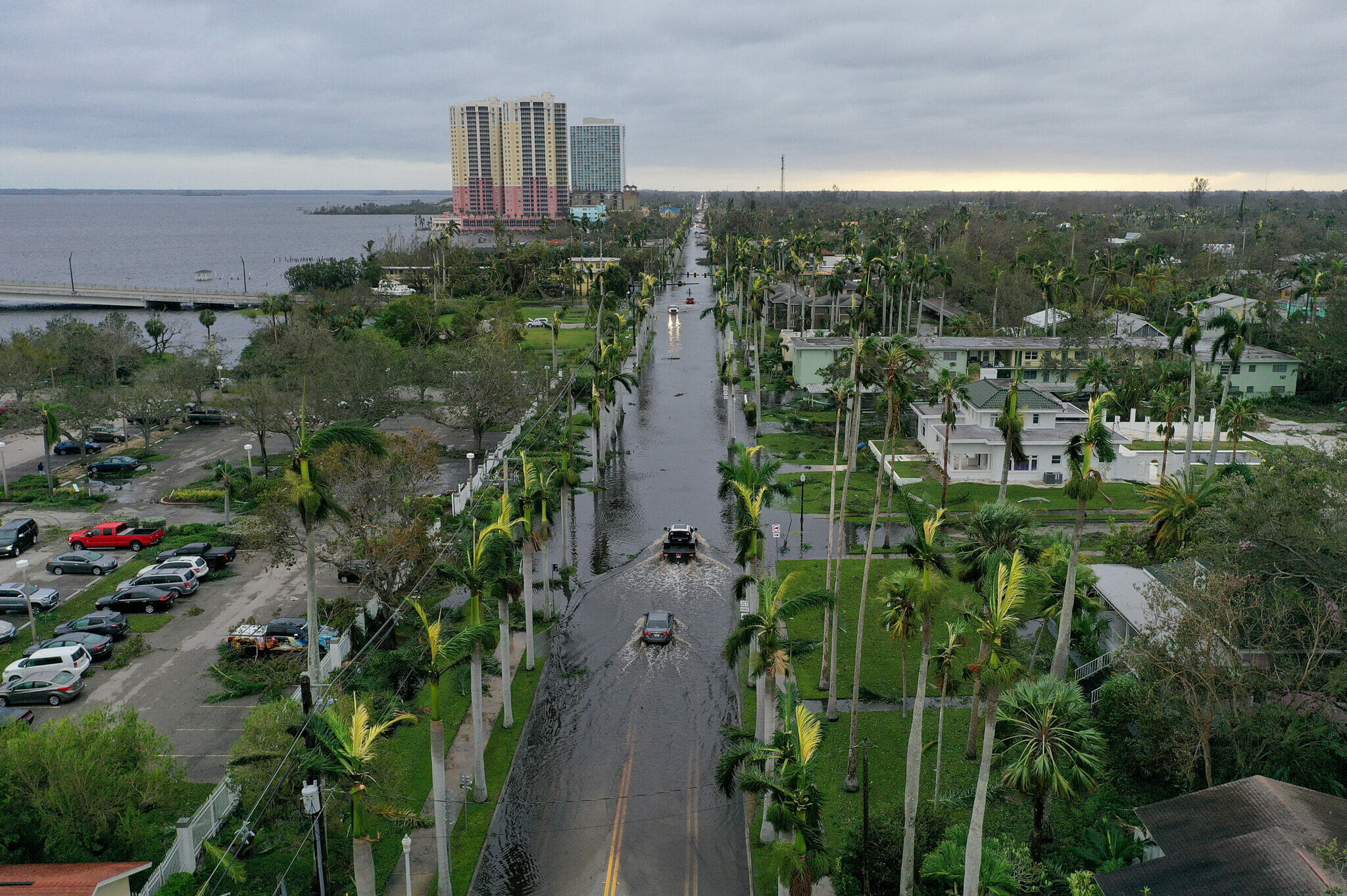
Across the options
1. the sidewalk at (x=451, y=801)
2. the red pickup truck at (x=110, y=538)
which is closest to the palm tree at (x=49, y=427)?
the red pickup truck at (x=110, y=538)

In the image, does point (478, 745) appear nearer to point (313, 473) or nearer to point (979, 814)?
point (313, 473)

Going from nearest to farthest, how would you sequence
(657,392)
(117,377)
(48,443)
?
(48,443) → (117,377) → (657,392)

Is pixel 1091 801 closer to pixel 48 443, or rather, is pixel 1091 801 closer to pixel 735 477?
pixel 735 477

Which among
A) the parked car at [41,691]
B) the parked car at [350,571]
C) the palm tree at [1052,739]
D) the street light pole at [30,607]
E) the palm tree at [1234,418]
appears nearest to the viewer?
the palm tree at [1052,739]

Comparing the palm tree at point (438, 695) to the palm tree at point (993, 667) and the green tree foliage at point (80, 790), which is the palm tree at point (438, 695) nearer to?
the green tree foliage at point (80, 790)

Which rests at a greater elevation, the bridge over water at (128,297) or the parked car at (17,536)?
the bridge over water at (128,297)

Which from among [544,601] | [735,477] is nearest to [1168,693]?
[735,477]

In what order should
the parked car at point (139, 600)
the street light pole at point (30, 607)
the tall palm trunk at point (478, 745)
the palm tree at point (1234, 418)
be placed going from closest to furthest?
the tall palm trunk at point (478, 745) < the street light pole at point (30, 607) < the parked car at point (139, 600) < the palm tree at point (1234, 418)

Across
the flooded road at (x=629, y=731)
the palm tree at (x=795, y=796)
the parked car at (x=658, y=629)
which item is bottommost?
the flooded road at (x=629, y=731)
